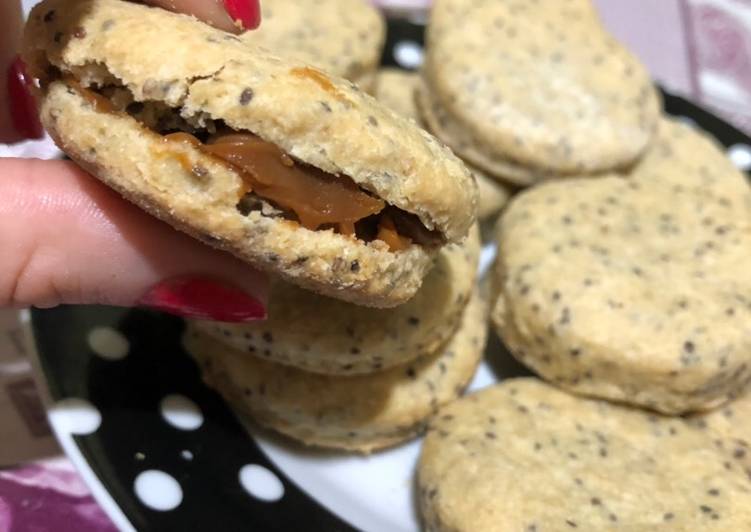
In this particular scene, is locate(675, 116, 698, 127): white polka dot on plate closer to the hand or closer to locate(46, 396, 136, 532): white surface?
the hand

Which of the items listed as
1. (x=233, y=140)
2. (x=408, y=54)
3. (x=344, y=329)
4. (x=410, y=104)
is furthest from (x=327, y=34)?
(x=233, y=140)

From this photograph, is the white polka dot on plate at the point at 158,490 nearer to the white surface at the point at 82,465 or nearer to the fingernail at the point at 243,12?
the white surface at the point at 82,465

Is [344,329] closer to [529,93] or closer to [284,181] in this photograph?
[284,181]

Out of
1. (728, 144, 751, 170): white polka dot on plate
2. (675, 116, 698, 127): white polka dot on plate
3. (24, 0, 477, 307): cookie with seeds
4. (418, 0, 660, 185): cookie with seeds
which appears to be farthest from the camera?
(675, 116, 698, 127): white polka dot on plate

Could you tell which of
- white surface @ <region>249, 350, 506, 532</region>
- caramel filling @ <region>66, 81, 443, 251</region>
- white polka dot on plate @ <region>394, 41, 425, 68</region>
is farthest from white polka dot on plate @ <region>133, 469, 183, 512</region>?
white polka dot on plate @ <region>394, 41, 425, 68</region>

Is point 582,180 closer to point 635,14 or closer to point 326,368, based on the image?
point 326,368

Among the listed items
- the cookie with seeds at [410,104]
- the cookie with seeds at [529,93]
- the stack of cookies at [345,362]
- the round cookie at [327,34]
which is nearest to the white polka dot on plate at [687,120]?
the cookie with seeds at [529,93]
